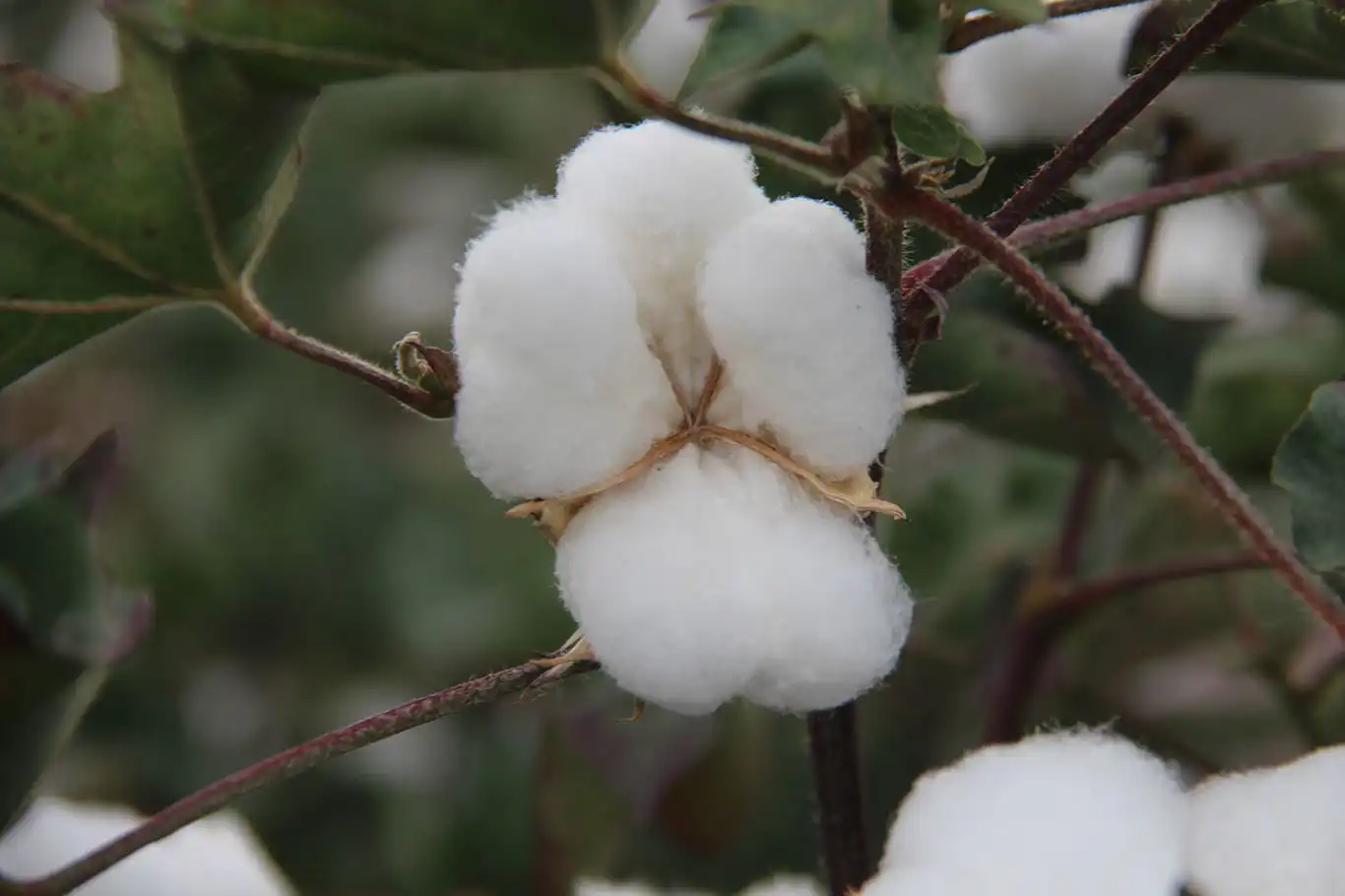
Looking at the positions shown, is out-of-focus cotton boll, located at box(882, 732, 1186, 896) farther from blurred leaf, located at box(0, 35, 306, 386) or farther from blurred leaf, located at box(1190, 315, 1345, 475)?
blurred leaf, located at box(1190, 315, 1345, 475)

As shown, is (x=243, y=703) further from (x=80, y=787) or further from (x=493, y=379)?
(x=493, y=379)

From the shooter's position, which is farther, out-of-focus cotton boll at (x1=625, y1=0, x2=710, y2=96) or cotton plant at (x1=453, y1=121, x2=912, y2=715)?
out-of-focus cotton boll at (x1=625, y1=0, x2=710, y2=96)

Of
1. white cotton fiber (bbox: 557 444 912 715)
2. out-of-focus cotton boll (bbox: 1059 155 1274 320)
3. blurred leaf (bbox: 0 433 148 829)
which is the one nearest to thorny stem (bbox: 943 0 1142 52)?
white cotton fiber (bbox: 557 444 912 715)

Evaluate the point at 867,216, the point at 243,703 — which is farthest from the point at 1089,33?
the point at 243,703

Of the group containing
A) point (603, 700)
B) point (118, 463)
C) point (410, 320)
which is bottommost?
point (410, 320)

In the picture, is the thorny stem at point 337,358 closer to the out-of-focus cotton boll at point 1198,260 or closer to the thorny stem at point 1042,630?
the thorny stem at point 1042,630

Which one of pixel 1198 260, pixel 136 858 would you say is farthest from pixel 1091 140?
pixel 1198 260

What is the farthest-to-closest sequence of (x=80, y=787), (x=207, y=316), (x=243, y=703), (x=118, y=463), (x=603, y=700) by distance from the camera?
(x=207, y=316) < (x=243, y=703) < (x=80, y=787) < (x=603, y=700) < (x=118, y=463)

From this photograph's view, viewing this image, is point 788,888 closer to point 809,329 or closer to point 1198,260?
point 809,329

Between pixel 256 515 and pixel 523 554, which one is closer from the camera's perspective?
pixel 523 554
